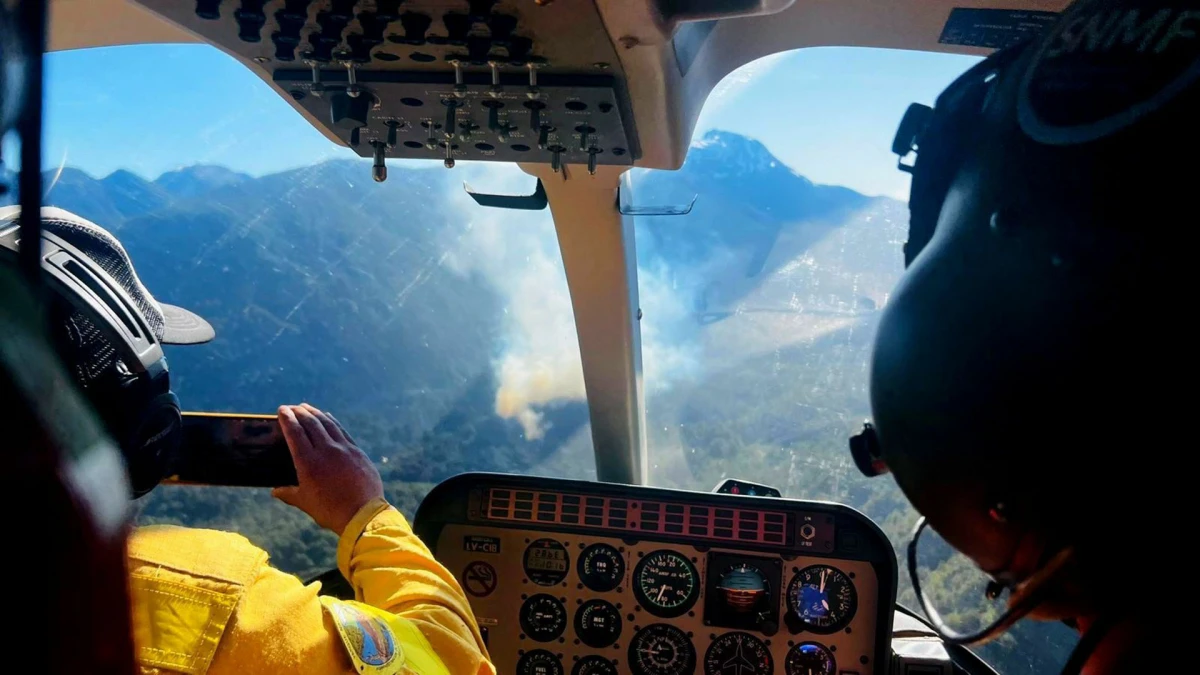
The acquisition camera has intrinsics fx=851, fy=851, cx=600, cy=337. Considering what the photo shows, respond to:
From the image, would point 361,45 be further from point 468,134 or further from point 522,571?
point 522,571

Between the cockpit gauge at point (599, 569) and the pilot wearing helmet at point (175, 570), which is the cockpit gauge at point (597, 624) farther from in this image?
the pilot wearing helmet at point (175, 570)

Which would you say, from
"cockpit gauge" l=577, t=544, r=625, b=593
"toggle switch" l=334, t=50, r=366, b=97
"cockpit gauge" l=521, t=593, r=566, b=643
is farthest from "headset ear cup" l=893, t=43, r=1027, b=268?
"cockpit gauge" l=521, t=593, r=566, b=643

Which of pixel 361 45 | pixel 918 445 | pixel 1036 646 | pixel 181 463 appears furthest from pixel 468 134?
pixel 1036 646

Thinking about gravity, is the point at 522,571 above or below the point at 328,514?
below

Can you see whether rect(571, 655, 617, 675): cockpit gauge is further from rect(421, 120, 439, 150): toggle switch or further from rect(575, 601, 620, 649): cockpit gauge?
rect(421, 120, 439, 150): toggle switch

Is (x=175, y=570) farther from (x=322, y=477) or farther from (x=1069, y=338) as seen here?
(x=1069, y=338)

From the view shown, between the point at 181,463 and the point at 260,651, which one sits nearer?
the point at 260,651

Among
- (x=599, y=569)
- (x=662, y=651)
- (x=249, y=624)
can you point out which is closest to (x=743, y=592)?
(x=662, y=651)
